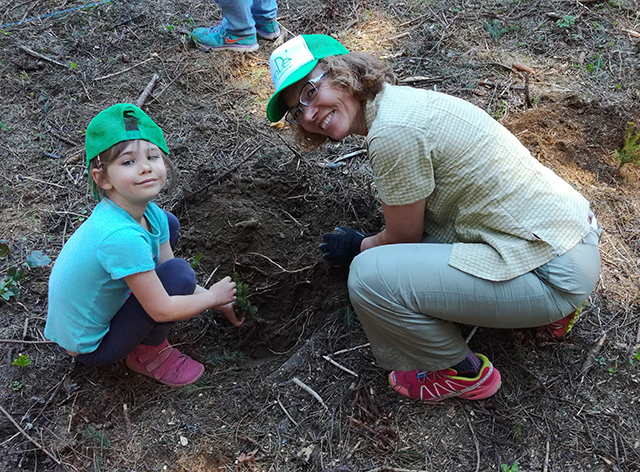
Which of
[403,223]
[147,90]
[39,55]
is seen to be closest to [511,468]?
[403,223]

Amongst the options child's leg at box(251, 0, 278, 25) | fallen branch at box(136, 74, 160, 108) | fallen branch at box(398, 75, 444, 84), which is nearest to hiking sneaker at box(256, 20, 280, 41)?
child's leg at box(251, 0, 278, 25)

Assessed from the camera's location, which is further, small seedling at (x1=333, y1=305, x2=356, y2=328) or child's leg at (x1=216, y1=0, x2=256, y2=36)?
child's leg at (x1=216, y1=0, x2=256, y2=36)

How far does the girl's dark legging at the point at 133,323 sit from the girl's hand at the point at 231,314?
1.14ft

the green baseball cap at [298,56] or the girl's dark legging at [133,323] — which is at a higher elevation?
the green baseball cap at [298,56]

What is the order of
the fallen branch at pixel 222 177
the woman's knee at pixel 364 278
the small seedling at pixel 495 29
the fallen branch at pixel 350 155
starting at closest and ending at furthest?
the woman's knee at pixel 364 278
the fallen branch at pixel 222 177
the fallen branch at pixel 350 155
the small seedling at pixel 495 29

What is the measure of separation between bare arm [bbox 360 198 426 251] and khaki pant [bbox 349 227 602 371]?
105 mm

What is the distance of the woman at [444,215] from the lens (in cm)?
178

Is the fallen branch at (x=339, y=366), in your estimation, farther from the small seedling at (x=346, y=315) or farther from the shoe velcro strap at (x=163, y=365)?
the shoe velcro strap at (x=163, y=365)

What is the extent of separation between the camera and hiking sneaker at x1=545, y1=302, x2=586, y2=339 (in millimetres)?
2082

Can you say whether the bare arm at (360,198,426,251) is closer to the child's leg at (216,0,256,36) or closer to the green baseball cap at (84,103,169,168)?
the green baseball cap at (84,103,169,168)

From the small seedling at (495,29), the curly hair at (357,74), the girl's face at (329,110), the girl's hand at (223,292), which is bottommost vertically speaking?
the girl's hand at (223,292)

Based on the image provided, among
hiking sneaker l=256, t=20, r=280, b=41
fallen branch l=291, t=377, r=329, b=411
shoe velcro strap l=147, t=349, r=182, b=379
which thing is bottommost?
fallen branch l=291, t=377, r=329, b=411

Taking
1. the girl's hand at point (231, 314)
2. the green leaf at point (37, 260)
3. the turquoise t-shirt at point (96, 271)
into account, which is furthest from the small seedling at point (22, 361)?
the girl's hand at point (231, 314)

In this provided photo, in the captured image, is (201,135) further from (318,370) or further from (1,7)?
(1,7)
